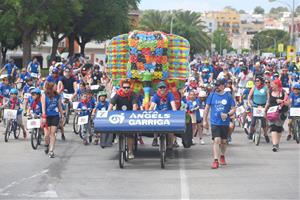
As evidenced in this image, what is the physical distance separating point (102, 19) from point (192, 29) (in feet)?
83.4

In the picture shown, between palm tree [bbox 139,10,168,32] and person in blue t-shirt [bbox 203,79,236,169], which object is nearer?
person in blue t-shirt [bbox 203,79,236,169]

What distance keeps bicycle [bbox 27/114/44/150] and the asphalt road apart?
241mm

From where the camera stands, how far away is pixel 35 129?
17.7 m

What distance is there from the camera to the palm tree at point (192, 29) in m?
89.1

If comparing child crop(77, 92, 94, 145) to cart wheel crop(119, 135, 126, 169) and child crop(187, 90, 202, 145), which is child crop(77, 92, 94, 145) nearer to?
child crop(187, 90, 202, 145)

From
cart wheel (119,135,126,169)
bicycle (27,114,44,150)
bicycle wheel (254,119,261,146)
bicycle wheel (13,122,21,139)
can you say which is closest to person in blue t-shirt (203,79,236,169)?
Result: cart wheel (119,135,126,169)

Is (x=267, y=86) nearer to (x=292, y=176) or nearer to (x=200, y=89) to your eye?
(x=200, y=89)

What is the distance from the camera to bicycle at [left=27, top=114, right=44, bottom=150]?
56.3 ft

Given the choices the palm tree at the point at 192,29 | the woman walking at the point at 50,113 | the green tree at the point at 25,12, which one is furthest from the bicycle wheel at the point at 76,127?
the palm tree at the point at 192,29

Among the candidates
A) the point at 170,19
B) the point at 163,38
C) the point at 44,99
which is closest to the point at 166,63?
the point at 163,38

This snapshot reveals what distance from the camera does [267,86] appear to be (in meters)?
19.4

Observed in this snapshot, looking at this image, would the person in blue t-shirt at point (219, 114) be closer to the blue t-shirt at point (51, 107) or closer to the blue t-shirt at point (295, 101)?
the blue t-shirt at point (51, 107)

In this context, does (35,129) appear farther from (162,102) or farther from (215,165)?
(215,165)

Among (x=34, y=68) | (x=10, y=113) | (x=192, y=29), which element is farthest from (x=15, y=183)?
(x=192, y=29)
